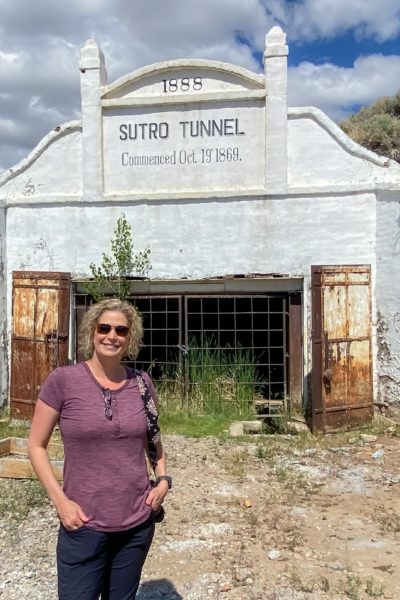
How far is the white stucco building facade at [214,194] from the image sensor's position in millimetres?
8227

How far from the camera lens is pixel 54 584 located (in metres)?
3.85

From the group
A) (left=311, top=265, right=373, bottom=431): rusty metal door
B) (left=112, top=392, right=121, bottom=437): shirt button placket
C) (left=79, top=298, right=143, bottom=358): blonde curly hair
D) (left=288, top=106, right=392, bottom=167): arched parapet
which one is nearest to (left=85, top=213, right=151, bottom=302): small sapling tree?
(left=311, top=265, right=373, bottom=431): rusty metal door

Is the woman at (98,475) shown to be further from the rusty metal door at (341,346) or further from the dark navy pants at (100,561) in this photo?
the rusty metal door at (341,346)

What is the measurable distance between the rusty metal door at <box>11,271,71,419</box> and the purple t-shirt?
5912 mm

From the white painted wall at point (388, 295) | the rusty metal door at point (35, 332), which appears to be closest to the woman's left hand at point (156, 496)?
the rusty metal door at point (35, 332)

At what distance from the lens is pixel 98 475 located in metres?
2.51

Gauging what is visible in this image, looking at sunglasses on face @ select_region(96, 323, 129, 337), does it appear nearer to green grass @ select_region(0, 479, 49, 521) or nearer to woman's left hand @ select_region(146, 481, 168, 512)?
woman's left hand @ select_region(146, 481, 168, 512)

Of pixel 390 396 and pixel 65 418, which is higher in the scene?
pixel 65 418

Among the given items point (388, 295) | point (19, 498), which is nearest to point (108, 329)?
point (19, 498)

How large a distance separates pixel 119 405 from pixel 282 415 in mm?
6059

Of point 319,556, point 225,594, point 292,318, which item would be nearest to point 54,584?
point 225,594

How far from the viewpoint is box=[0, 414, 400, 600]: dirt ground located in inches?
151

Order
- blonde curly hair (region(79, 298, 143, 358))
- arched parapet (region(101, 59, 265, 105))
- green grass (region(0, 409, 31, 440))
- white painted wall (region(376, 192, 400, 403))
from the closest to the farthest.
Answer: blonde curly hair (region(79, 298, 143, 358))
green grass (region(0, 409, 31, 440))
white painted wall (region(376, 192, 400, 403))
arched parapet (region(101, 59, 265, 105))

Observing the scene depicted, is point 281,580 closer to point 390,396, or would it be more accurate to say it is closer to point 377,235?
point 390,396
